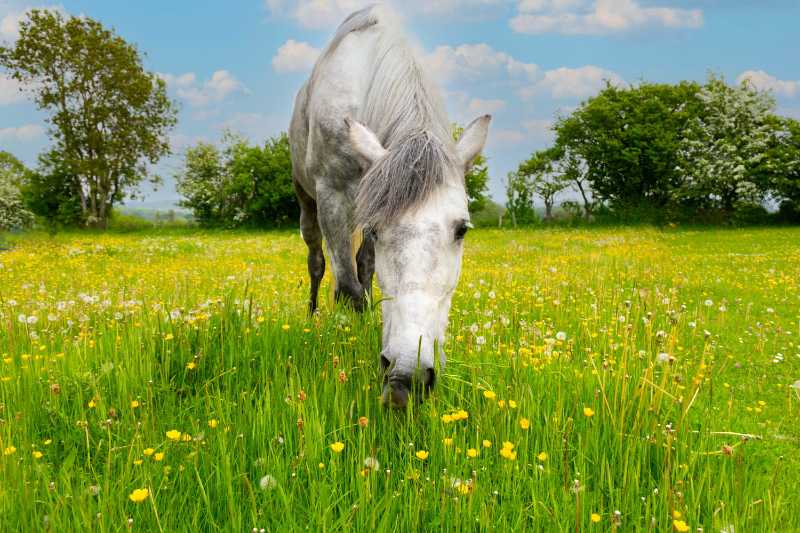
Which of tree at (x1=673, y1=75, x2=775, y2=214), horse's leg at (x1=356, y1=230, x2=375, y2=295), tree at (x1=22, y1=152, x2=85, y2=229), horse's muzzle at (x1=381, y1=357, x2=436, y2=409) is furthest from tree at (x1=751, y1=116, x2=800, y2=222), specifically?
tree at (x1=22, y1=152, x2=85, y2=229)

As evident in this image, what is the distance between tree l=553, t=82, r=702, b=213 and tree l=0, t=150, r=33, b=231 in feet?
131

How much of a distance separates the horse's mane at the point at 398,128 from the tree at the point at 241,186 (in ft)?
95.2

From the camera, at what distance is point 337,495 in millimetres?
2254

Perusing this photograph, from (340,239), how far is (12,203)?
1540 inches

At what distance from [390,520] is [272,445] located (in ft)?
2.41

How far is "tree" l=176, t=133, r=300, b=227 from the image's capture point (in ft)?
115

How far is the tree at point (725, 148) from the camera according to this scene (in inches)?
1332

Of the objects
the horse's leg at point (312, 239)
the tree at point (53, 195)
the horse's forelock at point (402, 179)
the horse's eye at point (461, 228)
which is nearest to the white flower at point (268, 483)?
the horse's forelock at point (402, 179)

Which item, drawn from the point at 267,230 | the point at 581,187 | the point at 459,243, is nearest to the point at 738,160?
the point at 581,187

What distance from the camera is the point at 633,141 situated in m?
37.6

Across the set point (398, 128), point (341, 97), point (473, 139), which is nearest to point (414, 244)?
point (398, 128)

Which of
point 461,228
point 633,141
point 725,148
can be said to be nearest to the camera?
point 461,228

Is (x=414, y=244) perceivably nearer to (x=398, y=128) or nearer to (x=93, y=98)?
(x=398, y=128)

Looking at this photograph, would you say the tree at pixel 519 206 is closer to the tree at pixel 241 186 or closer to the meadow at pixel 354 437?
the tree at pixel 241 186
